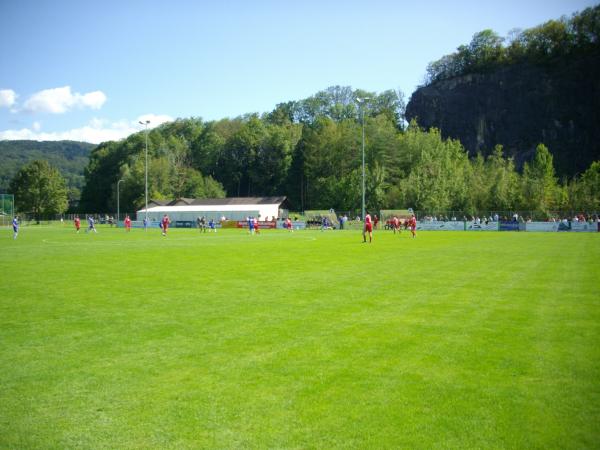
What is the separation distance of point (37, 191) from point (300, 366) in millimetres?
112374

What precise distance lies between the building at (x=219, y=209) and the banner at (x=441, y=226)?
25385 mm

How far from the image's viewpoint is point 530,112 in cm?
10100

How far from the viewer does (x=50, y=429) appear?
4.39 metres

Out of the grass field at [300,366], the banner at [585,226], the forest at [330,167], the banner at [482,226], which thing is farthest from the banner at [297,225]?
the grass field at [300,366]

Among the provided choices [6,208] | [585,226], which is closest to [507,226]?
[585,226]

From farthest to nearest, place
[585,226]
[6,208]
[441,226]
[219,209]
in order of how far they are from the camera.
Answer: [219,209]
[6,208]
[441,226]
[585,226]

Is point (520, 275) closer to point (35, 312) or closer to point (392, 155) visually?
point (35, 312)

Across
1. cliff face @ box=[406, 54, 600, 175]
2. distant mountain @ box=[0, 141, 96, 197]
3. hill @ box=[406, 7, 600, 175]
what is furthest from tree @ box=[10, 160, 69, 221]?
cliff face @ box=[406, 54, 600, 175]

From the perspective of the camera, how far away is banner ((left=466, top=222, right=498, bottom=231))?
55.6 meters

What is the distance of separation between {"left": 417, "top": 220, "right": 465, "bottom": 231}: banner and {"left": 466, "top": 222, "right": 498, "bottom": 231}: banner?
841 millimetres

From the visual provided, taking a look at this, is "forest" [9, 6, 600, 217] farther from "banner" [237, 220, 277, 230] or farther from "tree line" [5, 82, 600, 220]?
"banner" [237, 220, 277, 230]

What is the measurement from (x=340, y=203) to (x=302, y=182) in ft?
68.4

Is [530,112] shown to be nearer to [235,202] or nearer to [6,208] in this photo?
[235,202]

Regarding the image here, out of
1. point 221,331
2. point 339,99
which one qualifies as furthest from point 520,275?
point 339,99
